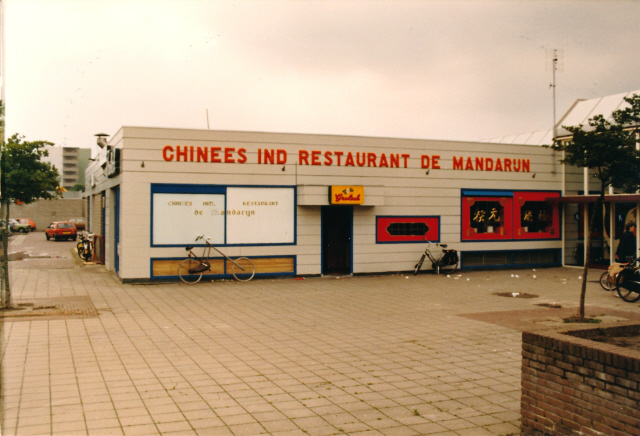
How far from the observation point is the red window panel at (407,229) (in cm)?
1853

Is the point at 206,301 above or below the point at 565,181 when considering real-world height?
below

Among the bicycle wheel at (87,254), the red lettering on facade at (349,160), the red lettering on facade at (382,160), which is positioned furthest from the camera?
the bicycle wheel at (87,254)

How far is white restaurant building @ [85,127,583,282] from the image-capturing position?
1600cm

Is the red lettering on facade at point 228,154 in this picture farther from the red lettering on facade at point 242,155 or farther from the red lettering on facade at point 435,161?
the red lettering on facade at point 435,161

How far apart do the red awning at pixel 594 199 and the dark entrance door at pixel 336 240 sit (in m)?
7.96

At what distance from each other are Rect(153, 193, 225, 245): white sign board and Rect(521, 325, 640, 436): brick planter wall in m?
12.4

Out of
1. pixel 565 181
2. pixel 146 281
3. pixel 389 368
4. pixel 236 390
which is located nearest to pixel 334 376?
pixel 389 368

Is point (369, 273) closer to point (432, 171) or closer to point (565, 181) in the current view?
point (432, 171)

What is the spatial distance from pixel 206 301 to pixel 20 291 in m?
5.00

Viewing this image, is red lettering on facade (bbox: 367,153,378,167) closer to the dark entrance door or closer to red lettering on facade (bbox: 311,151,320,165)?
the dark entrance door

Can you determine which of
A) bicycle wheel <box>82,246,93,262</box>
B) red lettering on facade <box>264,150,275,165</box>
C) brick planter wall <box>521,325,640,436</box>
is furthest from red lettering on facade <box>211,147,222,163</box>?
brick planter wall <box>521,325,640,436</box>

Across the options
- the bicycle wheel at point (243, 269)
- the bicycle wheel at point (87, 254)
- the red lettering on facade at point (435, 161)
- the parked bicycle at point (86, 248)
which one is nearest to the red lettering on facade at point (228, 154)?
the bicycle wheel at point (243, 269)

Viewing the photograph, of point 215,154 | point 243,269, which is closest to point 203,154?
point 215,154

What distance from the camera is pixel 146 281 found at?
15.9m
